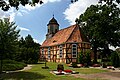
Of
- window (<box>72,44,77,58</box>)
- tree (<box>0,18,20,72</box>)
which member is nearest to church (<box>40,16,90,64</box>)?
window (<box>72,44,77,58</box>)

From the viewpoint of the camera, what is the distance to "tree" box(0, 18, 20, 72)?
97.6 ft

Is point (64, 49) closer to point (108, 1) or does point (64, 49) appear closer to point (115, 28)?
point (115, 28)

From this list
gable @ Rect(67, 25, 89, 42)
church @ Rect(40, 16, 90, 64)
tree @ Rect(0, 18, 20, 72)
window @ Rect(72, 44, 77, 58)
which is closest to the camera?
tree @ Rect(0, 18, 20, 72)

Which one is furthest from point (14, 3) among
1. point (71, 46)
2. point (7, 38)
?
point (71, 46)

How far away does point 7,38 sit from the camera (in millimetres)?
30000

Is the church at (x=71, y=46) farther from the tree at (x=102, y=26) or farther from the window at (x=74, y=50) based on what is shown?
the tree at (x=102, y=26)

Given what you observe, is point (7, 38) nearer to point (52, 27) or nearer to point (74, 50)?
point (74, 50)

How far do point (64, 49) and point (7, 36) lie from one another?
22.0m

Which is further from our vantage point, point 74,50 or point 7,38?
point 74,50

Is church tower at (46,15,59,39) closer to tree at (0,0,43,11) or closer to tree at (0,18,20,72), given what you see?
tree at (0,18,20,72)

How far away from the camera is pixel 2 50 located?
29.6 m

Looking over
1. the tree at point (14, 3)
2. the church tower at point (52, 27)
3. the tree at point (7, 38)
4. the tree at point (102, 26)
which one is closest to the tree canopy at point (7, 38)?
the tree at point (7, 38)

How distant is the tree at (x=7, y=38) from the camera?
97.6ft

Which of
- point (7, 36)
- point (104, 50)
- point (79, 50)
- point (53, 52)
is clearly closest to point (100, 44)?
point (104, 50)
